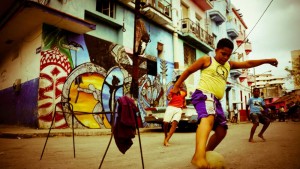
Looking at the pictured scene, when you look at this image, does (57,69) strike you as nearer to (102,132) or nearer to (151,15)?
(102,132)

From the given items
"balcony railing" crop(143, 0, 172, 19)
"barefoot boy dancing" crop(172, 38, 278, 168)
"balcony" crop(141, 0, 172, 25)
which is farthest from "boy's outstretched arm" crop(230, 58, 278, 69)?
"balcony railing" crop(143, 0, 172, 19)

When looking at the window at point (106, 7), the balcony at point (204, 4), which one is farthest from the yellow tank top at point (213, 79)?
the balcony at point (204, 4)

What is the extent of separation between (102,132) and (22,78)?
542 centimetres

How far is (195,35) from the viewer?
1992cm

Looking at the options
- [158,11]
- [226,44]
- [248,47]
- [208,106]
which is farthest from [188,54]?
[248,47]

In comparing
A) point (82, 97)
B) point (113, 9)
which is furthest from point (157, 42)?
point (82, 97)

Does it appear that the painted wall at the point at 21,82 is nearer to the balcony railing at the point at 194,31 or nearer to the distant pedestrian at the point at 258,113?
the distant pedestrian at the point at 258,113

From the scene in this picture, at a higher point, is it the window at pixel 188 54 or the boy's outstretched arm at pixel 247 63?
the window at pixel 188 54

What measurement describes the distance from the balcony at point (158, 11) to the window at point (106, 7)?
2.26 metres

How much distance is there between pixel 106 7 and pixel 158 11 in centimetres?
393

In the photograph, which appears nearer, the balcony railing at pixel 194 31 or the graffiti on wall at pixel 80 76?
the graffiti on wall at pixel 80 76

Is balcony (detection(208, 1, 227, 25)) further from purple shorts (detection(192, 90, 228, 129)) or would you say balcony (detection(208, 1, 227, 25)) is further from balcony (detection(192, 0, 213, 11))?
purple shorts (detection(192, 90, 228, 129))

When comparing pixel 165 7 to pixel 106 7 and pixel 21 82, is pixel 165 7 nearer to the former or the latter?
pixel 106 7

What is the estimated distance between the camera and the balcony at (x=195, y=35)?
1914 centimetres
